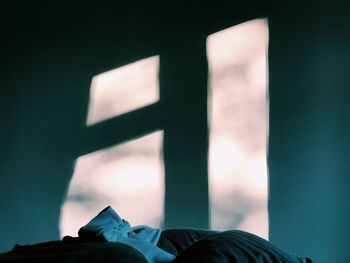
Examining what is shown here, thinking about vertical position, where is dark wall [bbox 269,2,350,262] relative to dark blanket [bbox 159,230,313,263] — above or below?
above

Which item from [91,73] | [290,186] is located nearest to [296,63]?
[290,186]

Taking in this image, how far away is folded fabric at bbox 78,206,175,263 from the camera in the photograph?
1531 mm

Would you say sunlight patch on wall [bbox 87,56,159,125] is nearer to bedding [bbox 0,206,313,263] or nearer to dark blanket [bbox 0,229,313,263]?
bedding [bbox 0,206,313,263]

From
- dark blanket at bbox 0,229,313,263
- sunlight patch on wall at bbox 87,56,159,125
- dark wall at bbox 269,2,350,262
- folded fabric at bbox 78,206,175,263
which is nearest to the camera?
dark blanket at bbox 0,229,313,263

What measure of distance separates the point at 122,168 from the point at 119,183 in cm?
10

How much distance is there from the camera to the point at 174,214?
10.5 ft

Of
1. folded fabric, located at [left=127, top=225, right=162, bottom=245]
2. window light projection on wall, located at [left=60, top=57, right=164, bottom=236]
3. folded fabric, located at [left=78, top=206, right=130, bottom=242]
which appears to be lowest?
folded fabric, located at [left=127, top=225, right=162, bottom=245]

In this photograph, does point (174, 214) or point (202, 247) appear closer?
point (202, 247)

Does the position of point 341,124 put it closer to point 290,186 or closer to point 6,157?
point 290,186

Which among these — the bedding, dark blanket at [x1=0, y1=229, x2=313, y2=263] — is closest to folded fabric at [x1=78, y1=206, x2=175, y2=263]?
the bedding

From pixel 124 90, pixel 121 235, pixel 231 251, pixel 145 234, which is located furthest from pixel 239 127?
pixel 231 251

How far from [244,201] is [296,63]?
3.08ft

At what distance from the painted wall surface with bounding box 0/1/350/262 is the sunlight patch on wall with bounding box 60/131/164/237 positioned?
0.06m

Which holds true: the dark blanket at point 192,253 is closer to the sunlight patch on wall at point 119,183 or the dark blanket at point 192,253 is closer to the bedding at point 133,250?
the bedding at point 133,250
